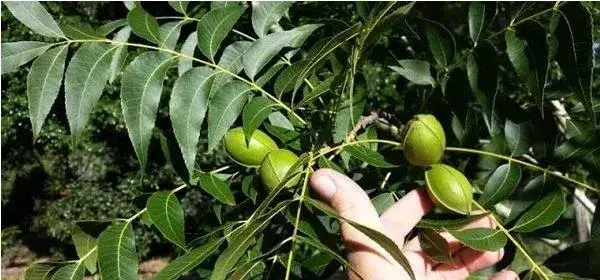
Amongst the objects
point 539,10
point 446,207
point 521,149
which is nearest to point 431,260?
point 446,207

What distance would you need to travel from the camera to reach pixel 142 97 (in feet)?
3.88

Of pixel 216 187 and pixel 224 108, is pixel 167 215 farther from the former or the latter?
pixel 224 108

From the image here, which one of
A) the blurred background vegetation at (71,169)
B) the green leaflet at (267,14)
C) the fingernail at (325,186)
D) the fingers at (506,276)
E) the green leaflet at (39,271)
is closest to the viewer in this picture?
the fingernail at (325,186)

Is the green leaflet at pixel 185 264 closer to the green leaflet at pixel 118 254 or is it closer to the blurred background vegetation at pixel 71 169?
the green leaflet at pixel 118 254

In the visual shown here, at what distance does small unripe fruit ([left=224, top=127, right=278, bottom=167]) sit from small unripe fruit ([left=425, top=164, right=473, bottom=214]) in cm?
31

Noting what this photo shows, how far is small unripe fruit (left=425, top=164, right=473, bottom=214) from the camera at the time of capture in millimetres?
1155

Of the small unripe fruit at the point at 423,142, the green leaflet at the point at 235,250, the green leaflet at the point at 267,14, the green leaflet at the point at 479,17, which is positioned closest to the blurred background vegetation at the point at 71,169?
the green leaflet at the point at 479,17

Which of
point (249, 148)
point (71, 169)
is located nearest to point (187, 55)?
point (249, 148)

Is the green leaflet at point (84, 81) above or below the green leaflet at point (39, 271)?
above

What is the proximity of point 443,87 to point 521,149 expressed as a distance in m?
0.21

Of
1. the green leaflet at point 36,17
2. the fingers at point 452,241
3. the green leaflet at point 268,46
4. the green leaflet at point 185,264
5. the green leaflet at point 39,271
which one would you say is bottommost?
the fingers at point 452,241

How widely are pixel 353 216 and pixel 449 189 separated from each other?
0.23 m

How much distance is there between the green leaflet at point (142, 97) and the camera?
115 centimetres

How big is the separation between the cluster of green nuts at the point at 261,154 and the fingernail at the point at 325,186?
13cm
